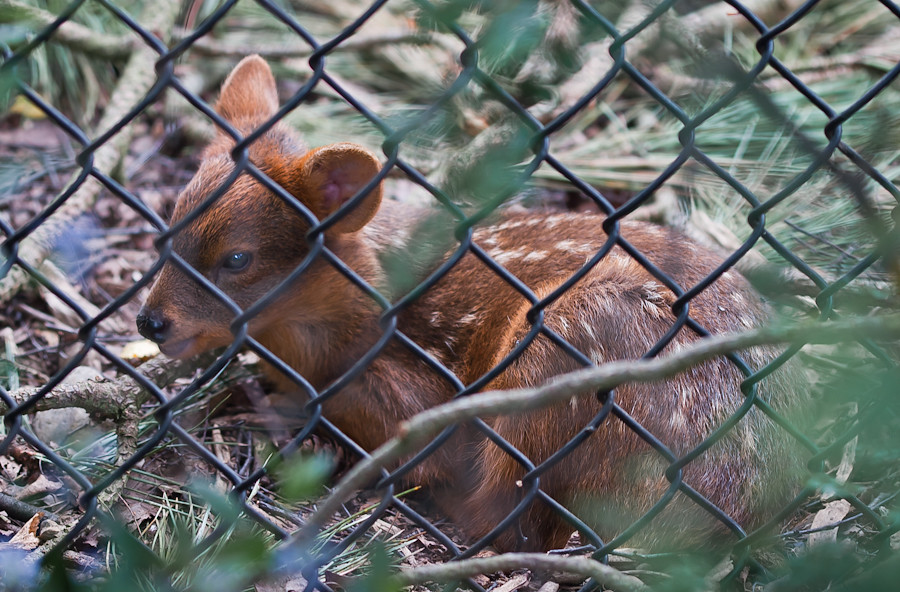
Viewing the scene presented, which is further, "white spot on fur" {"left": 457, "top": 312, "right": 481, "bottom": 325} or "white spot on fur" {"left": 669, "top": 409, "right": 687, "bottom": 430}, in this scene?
"white spot on fur" {"left": 457, "top": 312, "right": 481, "bottom": 325}

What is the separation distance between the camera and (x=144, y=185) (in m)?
5.03

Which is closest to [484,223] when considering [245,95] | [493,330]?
[493,330]

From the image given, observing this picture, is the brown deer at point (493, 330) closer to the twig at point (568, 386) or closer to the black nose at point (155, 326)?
the black nose at point (155, 326)

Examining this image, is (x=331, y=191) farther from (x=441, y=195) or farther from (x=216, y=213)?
(x=441, y=195)

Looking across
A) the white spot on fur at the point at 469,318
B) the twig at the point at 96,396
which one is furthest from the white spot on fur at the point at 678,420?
the twig at the point at 96,396

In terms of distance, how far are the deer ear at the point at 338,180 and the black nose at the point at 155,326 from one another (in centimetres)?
73

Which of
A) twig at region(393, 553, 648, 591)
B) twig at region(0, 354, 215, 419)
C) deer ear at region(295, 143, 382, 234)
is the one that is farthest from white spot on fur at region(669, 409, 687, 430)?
twig at region(0, 354, 215, 419)

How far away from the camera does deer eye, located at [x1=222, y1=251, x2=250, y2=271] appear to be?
10.7ft

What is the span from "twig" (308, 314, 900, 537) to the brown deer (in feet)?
3.97

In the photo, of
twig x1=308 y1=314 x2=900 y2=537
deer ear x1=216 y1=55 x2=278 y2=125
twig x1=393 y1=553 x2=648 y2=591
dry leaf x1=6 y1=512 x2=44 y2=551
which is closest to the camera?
twig x1=308 y1=314 x2=900 y2=537

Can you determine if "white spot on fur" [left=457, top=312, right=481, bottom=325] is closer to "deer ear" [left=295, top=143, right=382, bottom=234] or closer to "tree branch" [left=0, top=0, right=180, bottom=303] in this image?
"deer ear" [left=295, top=143, right=382, bottom=234]

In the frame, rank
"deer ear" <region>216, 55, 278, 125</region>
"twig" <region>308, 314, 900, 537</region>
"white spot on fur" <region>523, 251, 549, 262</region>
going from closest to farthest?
1. "twig" <region>308, 314, 900, 537</region>
2. "white spot on fur" <region>523, 251, 549, 262</region>
3. "deer ear" <region>216, 55, 278, 125</region>

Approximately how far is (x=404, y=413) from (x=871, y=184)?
2562 mm

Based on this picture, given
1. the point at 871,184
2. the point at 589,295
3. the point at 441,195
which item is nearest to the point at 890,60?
the point at 871,184
